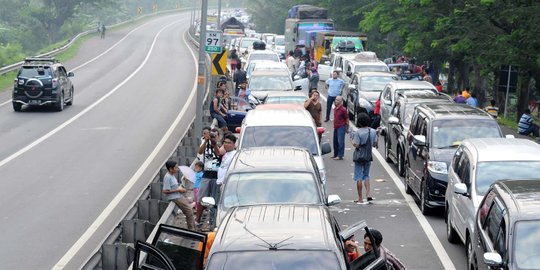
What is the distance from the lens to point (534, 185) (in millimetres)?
12320

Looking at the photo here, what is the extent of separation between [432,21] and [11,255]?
95.8ft

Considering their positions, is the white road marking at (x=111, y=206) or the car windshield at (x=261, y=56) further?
the car windshield at (x=261, y=56)

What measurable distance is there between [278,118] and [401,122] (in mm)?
5769

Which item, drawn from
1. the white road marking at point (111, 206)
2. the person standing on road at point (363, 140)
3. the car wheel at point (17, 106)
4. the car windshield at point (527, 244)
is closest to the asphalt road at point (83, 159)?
the white road marking at point (111, 206)

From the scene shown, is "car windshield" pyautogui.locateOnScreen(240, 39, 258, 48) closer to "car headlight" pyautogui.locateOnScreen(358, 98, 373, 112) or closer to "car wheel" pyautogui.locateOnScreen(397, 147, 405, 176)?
"car headlight" pyautogui.locateOnScreen(358, 98, 373, 112)

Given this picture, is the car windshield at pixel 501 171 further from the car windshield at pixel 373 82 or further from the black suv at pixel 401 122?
the car windshield at pixel 373 82

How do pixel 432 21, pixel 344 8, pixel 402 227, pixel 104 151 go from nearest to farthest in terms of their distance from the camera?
pixel 402 227 → pixel 104 151 → pixel 432 21 → pixel 344 8

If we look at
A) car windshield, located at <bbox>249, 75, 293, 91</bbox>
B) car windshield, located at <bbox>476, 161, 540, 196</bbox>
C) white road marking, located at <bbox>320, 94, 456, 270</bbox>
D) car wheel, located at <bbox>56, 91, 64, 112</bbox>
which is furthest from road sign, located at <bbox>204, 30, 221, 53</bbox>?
car windshield, located at <bbox>476, 161, 540, 196</bbox>

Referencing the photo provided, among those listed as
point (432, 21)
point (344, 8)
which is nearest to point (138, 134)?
point (432, 21)

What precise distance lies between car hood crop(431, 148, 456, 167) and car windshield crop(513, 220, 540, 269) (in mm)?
8009

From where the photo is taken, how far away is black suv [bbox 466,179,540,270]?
1085 cm

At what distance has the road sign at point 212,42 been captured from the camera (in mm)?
28562

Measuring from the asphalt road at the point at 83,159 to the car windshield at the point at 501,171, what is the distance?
5.71 m

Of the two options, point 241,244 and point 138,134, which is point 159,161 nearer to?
point 138,134
